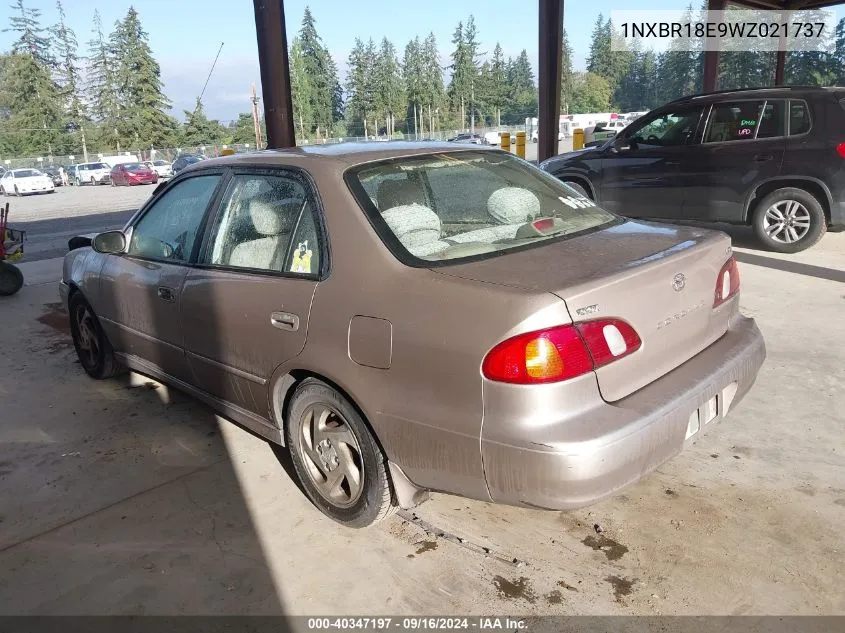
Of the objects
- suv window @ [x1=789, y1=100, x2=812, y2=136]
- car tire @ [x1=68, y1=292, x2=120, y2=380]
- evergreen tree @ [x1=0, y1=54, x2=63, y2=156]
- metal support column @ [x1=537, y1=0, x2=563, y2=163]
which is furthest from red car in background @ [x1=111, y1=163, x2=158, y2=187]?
evergreen tree @ [x1=0, y1=54, x2=63, y2=156]

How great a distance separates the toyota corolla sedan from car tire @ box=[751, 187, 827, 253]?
5.33m

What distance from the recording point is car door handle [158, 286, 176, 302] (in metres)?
3.50

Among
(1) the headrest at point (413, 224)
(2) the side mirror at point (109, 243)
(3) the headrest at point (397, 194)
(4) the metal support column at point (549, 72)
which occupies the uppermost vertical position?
(4) the metal support column at point (549, 72)

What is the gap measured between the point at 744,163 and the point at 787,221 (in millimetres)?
822

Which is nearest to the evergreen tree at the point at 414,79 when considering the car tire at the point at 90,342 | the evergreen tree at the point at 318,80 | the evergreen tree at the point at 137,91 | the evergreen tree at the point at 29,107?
the evergreen tree at the point at 318,80

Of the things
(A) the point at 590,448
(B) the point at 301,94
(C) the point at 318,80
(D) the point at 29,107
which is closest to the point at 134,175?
(A) the point at 590,448

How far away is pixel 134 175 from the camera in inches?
1453

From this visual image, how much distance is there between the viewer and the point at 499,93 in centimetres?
9925

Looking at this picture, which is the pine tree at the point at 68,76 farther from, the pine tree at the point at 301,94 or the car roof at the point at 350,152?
the car roof at the point at 350,152

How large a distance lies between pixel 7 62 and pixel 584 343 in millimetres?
88180

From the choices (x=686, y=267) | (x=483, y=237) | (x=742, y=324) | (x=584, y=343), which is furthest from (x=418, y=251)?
(x=742, y=324)

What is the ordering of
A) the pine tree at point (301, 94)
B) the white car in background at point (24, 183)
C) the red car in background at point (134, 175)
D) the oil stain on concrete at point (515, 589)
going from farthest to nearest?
the pine tree at point (301, 94) → the red car in background at point (134, 175) → the white car in background at point (24, 183) → the oil stain on concrete at point (515, 589)

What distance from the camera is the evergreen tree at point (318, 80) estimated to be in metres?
80.1

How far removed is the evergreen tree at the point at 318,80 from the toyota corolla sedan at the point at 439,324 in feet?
254
